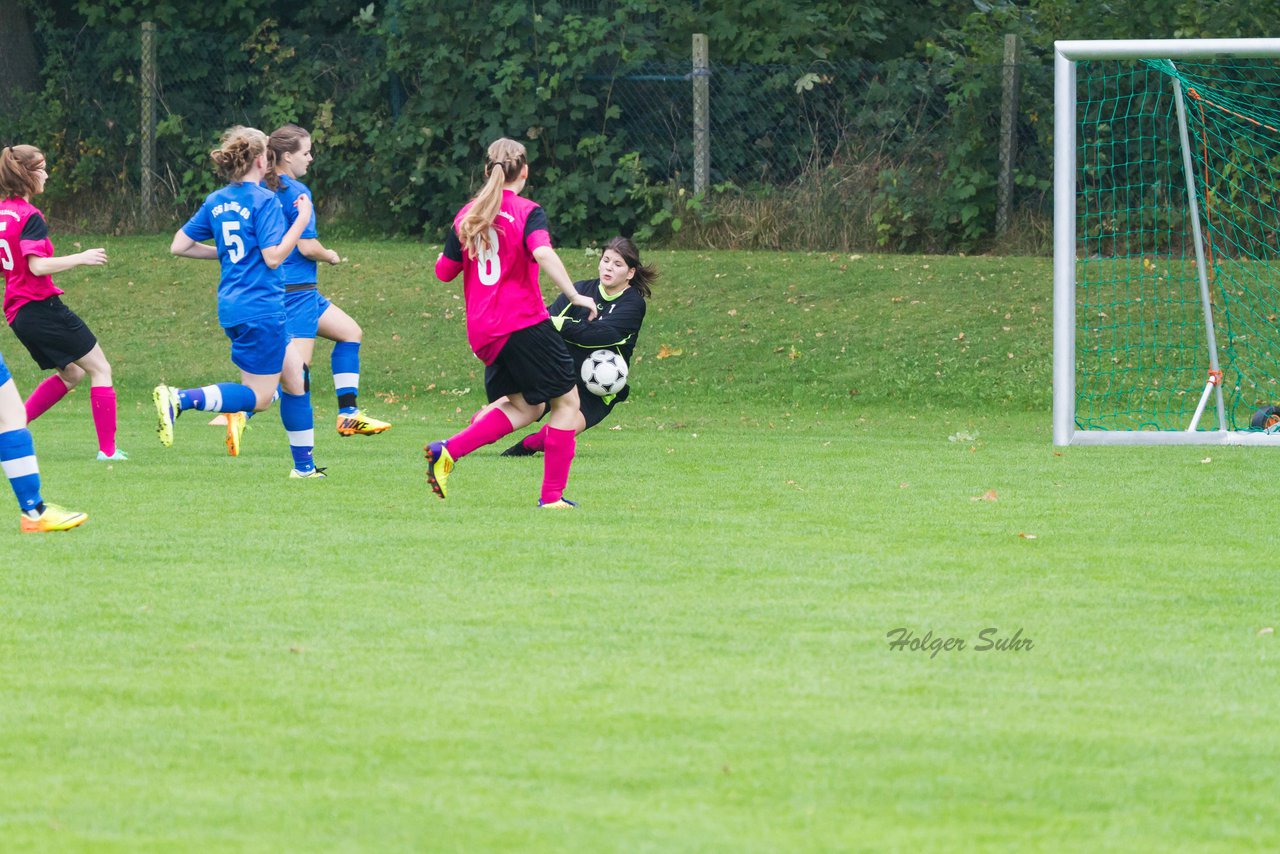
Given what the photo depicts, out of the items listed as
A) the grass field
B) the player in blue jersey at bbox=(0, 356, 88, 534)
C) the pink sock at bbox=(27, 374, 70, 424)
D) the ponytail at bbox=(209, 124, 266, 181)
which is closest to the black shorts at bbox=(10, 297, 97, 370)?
the pink sock at bbox=(27, 374, 70, 424)

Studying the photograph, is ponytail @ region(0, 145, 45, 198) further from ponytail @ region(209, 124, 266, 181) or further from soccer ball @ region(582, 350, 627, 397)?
soccer ball @ region(582, 350, 627, 397)

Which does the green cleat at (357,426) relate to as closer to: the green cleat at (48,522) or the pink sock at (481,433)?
the pink sock at (481,433)

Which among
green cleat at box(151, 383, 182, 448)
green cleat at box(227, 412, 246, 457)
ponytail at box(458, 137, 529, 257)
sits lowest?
green cleat at box(227, 412, 246, 457)

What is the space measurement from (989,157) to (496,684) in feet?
49.6

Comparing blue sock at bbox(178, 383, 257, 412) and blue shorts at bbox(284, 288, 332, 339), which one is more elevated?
blue shorts at bbox(284, 288, 332, 339)

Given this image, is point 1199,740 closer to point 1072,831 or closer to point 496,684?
point 1072,831

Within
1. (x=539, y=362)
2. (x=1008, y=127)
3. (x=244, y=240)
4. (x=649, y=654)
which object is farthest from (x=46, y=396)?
(x=1008, y=127)

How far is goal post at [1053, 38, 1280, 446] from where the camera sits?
11.6 meters

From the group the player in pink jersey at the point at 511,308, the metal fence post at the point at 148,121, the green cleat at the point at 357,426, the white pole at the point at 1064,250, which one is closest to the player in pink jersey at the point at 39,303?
the green cleat at the point at 357,426

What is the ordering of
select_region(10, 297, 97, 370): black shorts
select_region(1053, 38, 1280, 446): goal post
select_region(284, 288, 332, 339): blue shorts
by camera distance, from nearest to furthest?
select_region(10, 297, 97, 370): black shorts → select_region(284, 288, 332, 339): blue shorts → select_region(1053, 38, 1280, 446): goal post

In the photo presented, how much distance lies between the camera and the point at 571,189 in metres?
20.3

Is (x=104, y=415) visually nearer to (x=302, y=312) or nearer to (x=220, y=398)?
(x=220, y=398)

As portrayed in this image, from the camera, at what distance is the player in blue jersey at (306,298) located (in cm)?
1034

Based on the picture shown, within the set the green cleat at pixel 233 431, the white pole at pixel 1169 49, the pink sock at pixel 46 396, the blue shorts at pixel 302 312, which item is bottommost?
the green cleat at pixel 233 431
